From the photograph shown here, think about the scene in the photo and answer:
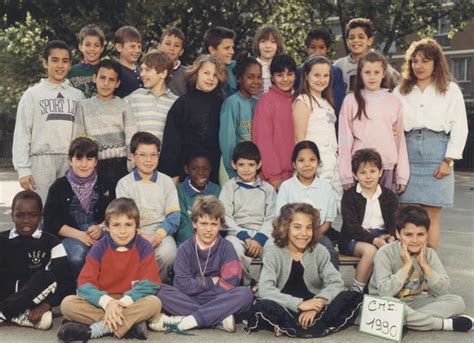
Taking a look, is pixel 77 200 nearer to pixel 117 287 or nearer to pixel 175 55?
pixel 117 287

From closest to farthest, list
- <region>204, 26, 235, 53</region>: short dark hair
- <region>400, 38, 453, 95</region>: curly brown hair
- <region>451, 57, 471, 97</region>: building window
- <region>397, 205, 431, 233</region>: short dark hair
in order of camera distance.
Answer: <region>397, 205, 431, 233</region>: short dark hair < <region>400, 38, 453, 95</region>: curly brown hair < <region>204, 26, 235, 53</region>: short dark hair < <region>451, 57, 471, 97</region>: building window

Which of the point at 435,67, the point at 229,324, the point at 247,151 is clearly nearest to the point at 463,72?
the point at 435,67

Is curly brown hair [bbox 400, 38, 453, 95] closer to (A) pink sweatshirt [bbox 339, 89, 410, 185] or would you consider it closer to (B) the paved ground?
(A) pink sweatshirt [bbox 339, 89, 410, 185]

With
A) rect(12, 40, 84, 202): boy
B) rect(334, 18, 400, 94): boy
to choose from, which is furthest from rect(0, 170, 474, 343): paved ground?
rect(334, 18, 400, 94): boy

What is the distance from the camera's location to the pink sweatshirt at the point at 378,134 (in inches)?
255

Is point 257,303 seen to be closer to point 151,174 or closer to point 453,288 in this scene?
point 151,174

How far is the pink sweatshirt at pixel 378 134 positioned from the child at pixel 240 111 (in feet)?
2.88

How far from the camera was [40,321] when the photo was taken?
528 cm

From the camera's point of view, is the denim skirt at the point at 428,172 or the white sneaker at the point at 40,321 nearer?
the white sneaker at the point at 40,321

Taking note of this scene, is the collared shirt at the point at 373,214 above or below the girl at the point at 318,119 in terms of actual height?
below

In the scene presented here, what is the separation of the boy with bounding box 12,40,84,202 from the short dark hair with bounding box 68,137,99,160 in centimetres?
52

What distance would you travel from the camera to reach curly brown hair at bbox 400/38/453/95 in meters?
6.44

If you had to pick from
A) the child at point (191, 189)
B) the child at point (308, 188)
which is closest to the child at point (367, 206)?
the child at point (308, 188)

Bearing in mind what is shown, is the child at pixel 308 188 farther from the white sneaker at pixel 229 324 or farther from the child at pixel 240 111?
the white sneaker at pixel 229 324
